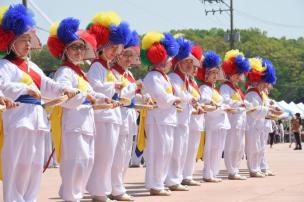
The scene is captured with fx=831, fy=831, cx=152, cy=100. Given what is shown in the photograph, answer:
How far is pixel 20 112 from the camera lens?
28.6 feet

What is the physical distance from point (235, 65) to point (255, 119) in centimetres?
126

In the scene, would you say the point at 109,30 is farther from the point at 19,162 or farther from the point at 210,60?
the point at 210,60

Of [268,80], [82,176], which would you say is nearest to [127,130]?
[82,176]

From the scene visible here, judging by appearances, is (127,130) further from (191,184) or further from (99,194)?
(191,184)

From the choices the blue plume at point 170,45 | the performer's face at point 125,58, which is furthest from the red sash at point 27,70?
the blue plume at point 170,45

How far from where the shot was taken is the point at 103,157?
35.3 feet

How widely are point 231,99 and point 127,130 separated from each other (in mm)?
4635

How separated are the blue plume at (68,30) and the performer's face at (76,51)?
0.10m

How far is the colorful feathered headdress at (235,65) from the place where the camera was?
15867 mm

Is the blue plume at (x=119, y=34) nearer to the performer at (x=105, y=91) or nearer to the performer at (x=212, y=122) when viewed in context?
the performer at (x=105, y=91)

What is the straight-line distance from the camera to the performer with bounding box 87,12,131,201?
10.7 meters

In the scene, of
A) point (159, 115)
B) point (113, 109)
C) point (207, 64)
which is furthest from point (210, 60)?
point (113, 109)

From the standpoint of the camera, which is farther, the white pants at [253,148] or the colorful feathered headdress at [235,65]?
the white pants at [253,148]

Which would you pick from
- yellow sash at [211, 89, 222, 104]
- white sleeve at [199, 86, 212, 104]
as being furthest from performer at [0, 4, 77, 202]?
yellow sash at [211, 89, 222, 104]
